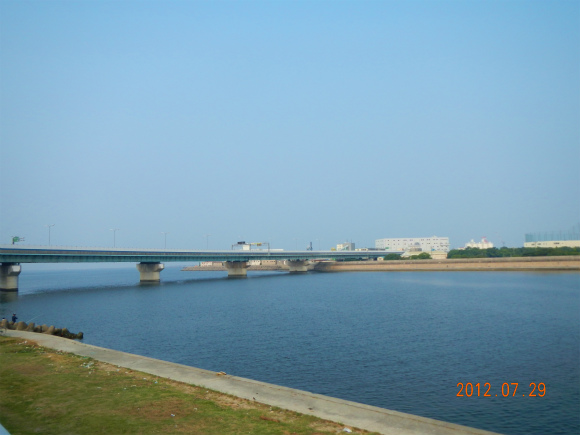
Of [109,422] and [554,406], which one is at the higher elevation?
[109,422]

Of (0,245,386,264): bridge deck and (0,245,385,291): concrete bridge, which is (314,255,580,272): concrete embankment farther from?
(0,245,386,264): bridge deck

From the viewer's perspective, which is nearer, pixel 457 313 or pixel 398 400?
pixel 398 400

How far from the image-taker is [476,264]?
163625mm

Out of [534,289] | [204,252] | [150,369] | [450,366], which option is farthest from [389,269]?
[150,369]

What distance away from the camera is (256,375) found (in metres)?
29.1

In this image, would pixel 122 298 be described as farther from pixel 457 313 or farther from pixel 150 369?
pixel 150 369

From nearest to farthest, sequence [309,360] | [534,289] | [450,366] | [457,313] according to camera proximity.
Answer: [450,366]
[309,360]
[457,313]
[534,289]

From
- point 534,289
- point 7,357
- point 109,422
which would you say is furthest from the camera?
point 534,289

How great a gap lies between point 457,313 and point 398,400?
36350 mm

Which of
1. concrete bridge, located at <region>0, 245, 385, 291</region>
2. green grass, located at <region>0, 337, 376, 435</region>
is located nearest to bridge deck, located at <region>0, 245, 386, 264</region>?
concrete bridge, located at <region>0, 245, 385, 291</region>
